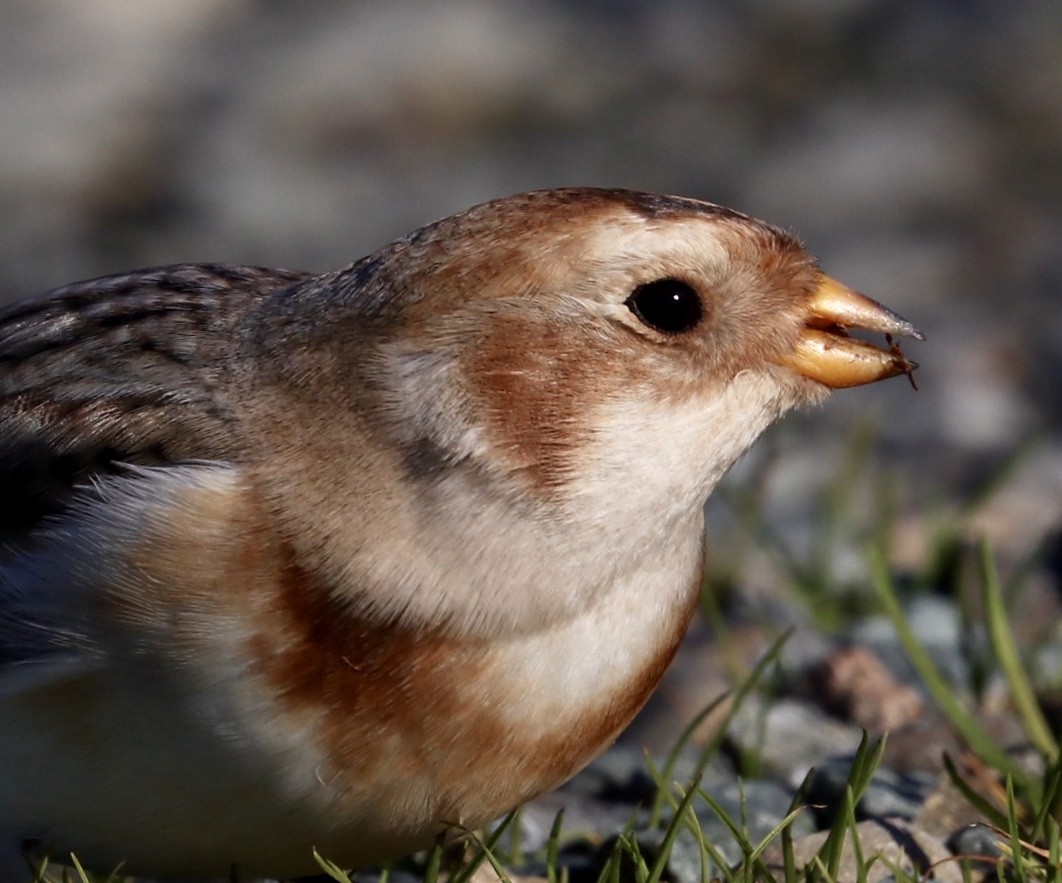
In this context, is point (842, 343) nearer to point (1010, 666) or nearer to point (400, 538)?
point (400, 538)

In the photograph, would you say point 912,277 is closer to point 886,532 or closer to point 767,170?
point 767,170

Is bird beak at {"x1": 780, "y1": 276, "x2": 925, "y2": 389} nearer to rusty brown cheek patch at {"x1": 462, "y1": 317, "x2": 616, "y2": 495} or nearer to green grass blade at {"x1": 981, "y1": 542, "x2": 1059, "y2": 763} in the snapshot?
rusty brown cheek patch at {"x1": 462, "y1": 317, "x2": 616, "y2": 495}

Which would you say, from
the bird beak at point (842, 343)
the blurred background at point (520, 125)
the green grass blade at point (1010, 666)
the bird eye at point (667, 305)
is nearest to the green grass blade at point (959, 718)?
the green grass blade at point (1010, 666)

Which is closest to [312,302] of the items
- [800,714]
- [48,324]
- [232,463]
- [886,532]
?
[232,463]

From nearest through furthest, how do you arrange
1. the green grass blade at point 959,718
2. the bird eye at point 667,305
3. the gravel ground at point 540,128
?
the bird eye at point 667,305
the green grass blade at point 959,718
the gravel ground at point 540,128

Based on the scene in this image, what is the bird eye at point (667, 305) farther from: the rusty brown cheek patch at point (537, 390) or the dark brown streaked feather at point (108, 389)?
the dark brown streaked feather at point (108, 389)

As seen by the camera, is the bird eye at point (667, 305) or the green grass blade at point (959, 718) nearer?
the bird eye at point (667, 305)

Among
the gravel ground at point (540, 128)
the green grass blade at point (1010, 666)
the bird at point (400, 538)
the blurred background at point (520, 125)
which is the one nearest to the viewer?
the bird at point (400, 538)
